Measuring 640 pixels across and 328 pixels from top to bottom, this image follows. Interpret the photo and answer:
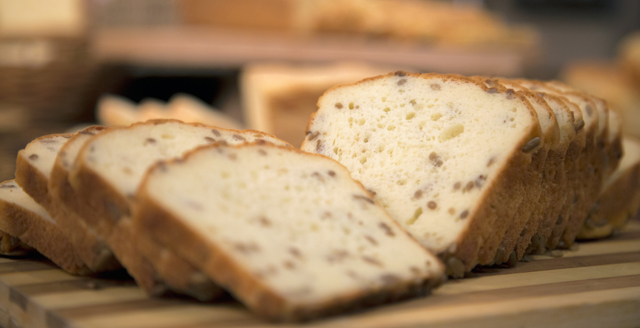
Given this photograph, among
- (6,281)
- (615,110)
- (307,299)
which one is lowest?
(6,281)

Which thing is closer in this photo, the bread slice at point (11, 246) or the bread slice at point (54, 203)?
the bread slice at point (54, 203)

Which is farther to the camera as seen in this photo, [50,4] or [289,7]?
[289,7]

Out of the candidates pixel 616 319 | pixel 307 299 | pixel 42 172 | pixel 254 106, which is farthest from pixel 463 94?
pixel 254 106

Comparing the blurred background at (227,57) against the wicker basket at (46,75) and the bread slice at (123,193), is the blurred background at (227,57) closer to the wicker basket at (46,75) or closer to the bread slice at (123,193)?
the wicker basket at (46,75)

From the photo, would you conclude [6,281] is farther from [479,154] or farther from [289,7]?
[289,7]

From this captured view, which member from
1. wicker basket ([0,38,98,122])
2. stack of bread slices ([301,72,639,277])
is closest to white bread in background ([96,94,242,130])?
wicker basket ([0,38,98,122])

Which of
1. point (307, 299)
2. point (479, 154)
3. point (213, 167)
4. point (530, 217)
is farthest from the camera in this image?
point (530, 217)

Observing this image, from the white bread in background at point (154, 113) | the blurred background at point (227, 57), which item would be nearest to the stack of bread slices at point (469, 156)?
the white bread in background at point (154, 113)
